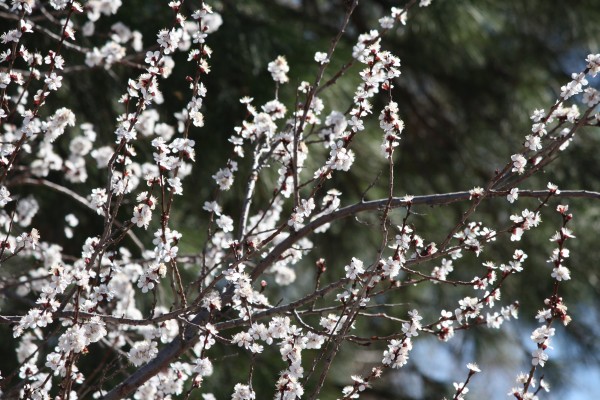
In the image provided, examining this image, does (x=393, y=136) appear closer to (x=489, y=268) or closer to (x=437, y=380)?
(x=489, y=268)

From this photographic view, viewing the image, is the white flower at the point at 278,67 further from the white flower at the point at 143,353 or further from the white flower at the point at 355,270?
the white flower at the point at 143,353

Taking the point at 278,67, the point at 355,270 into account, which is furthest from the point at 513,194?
the point at 278,67

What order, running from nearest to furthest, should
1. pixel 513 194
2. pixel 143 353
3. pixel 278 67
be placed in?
1. pixel 513 194
2. pixel 143 353
3. pixel 278 67

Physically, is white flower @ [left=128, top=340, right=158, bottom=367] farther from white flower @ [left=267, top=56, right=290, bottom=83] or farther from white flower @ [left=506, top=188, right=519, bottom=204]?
white flower @ [left=506, top=188, right=519, bottom=204]

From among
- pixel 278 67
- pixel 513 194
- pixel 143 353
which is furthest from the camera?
pixel 278 67

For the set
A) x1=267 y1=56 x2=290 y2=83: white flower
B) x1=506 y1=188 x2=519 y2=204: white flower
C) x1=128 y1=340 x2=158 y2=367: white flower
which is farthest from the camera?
x1=267 y1=56 x2=290 y2=83: white flower

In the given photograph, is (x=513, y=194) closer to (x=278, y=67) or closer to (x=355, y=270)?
(x=355, y=270)

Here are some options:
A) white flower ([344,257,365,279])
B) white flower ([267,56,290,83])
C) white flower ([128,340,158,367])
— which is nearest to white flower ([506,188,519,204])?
white flower ([344,257,365,279])

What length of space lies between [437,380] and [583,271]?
164 centimetres

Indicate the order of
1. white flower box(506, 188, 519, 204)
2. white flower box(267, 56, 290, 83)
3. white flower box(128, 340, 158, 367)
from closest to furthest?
white flower box(506, 188, 519, 204), white flower box(128, 340, 158, 367), white flower box(267, 56, 290, 83)

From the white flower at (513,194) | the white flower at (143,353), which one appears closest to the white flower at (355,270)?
the white flower at (513,194)

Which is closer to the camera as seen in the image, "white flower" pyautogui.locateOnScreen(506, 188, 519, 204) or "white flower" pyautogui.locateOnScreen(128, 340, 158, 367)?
"white flower" pyautogui.locateOnScreen(506, 188, 519, 204)

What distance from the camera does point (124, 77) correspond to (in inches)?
148

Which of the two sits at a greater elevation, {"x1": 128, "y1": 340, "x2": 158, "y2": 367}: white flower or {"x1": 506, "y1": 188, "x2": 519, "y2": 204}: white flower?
{"x1": 506, "y1": 188, "x2": 519, "y2": 204}: white flower
